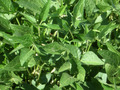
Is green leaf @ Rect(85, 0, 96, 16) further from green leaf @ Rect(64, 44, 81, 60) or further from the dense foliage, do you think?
green leaf @ Rect(64, 44, 81, 60)

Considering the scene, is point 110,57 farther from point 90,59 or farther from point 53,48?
point 53,48

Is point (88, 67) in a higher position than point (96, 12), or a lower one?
lower

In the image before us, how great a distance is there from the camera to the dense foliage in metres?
0.94

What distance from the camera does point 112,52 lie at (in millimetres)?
944

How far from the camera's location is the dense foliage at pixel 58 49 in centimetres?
94

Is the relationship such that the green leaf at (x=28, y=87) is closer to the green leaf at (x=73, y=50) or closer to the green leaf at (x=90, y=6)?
the green leaf at (x=73, y=50)

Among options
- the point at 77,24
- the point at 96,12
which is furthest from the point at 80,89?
the point at 96,12

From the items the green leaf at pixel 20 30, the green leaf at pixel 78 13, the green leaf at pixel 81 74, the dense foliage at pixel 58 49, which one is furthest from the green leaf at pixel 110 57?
the green leaf at pixel 20 30

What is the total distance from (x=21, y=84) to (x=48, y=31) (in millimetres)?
343

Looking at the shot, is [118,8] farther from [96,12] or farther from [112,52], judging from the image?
[112,52]

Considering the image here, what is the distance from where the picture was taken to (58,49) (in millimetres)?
944

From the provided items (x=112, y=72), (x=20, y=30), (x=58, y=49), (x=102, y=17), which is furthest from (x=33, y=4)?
(x=112, y=72)

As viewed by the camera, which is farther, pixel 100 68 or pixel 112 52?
pixel 100 68

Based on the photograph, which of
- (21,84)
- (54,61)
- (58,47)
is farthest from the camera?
(21,84)
